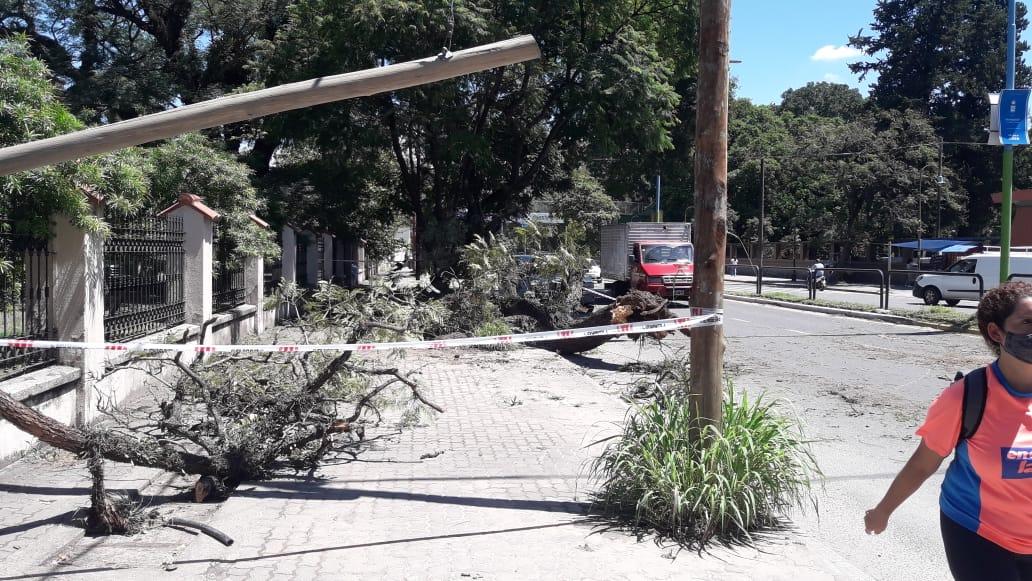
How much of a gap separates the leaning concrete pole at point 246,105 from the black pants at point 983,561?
3218 millimetres

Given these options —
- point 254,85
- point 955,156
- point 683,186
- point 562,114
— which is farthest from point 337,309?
point 955,156

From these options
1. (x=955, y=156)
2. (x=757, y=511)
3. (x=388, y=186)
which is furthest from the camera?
(x=955, y=156)

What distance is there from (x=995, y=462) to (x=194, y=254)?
10.8 metres

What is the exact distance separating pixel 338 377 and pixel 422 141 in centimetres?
1875

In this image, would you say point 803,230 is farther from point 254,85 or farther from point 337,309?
point 337,309

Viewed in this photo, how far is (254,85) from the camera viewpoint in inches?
832

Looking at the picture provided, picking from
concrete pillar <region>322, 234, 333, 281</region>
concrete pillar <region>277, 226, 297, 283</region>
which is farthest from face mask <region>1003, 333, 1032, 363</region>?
concrete pillar <region>322, 234, 333, 281</region>

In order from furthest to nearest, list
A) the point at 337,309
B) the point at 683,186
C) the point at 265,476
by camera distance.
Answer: the point at 683,186 → the point at 337,309 → the point at 265,476

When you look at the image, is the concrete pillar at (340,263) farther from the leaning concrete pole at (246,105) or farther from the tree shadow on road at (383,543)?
the leaning concrete pole at (246,105)

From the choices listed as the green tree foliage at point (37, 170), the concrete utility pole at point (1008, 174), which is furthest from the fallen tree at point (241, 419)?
the concrete utility pole at point (1008, 174)

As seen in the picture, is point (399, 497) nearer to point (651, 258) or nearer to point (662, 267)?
point (662, 267)

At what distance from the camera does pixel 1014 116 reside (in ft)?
51.8

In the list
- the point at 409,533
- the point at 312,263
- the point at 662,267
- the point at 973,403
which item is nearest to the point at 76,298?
the point at 409,533

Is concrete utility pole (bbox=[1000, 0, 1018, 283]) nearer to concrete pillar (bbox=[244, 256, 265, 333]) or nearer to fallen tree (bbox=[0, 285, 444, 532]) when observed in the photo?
fallen tree (bbox=[0, 285, 444, 532])
